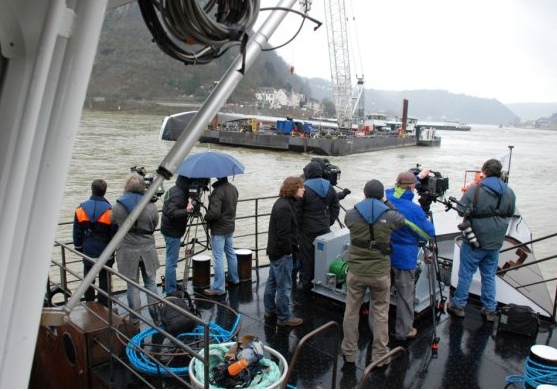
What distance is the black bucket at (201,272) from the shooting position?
18.7 feet

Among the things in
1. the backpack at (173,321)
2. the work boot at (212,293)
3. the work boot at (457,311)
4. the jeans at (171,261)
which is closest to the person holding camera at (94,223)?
the jeans at (171,261)

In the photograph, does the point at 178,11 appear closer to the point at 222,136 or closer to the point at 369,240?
the point at 369,240

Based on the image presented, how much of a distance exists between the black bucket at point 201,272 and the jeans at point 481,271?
2.92m

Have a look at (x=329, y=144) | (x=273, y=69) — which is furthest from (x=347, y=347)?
(x=273, y=69)

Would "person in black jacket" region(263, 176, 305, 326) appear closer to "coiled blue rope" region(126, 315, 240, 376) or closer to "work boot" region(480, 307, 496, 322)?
"coiled blue rope" region(126, 315, 240, 376)

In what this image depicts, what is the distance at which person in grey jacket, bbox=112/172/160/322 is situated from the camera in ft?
13.9

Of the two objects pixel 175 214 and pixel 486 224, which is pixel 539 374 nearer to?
pixel 486 224

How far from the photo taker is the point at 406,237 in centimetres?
411

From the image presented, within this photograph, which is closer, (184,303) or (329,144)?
(184,303)

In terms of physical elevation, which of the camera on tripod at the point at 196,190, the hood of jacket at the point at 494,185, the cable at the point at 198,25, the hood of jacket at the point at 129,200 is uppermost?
the cable at the point at 198,25

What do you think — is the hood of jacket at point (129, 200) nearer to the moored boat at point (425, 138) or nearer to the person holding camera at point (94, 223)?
the person holding camera at point (94, 223)

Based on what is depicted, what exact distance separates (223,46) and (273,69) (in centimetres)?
11375

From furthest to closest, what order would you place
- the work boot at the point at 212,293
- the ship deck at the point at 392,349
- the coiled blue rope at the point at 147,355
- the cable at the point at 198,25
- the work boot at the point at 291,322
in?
the work boot at the point at 212,293 → the work boot at the point at 291,322 → the ship deck at the point at 392,349 → the coiled blue rope at the point at 147,355 → the cable at the point at 198,25

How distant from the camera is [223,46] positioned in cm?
193
